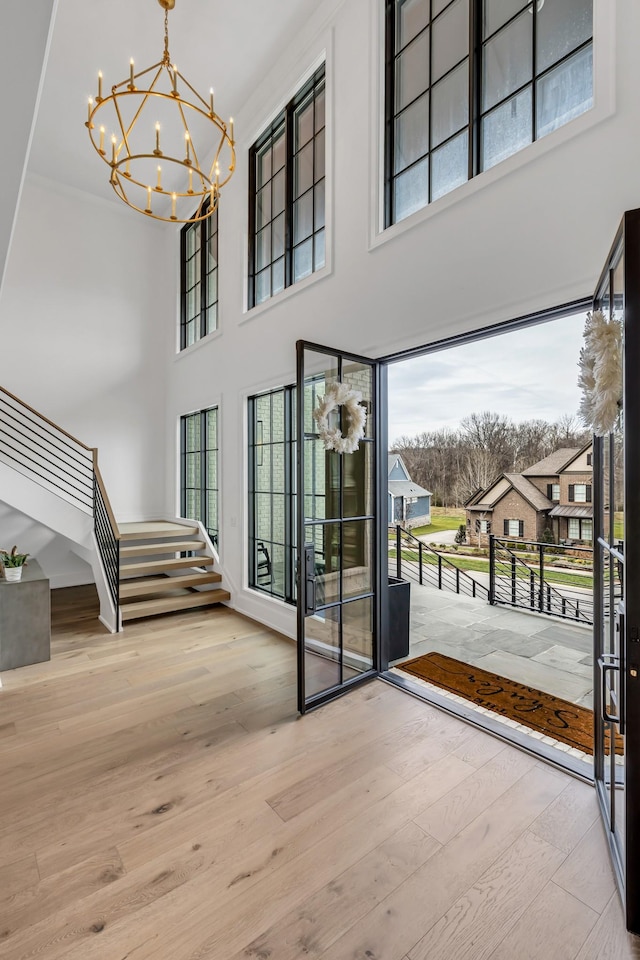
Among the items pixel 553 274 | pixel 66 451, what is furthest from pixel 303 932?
pixel 66 451

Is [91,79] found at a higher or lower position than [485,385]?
higher

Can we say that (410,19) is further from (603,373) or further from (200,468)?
(200,468)

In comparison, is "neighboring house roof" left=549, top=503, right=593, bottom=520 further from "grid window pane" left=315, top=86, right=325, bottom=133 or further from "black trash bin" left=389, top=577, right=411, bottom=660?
"grid window pane" left=315, top=86, right=325, bottom=133

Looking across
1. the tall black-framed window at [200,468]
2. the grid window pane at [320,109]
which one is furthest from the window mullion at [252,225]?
the tall black-framed window at [200,468]

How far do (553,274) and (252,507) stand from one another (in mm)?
3633

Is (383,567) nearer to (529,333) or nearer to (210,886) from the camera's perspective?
(210,886)

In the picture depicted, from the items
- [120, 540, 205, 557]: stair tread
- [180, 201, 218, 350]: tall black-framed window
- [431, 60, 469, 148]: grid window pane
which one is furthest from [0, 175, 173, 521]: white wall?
[431, 60, 469, 148]: grid window pane

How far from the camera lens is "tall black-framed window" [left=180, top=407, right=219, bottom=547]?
604 centimetres

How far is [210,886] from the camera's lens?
1735mm

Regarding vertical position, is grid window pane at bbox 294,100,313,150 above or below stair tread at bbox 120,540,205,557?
above

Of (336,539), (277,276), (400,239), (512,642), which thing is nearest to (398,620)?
(336,539)

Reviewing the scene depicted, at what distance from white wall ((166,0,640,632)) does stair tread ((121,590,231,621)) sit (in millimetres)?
266

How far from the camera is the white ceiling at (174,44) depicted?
3865mm

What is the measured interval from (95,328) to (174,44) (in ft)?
11.8
